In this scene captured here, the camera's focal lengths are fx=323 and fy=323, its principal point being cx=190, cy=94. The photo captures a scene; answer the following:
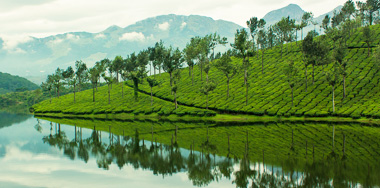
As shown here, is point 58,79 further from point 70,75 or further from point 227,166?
point 227,166

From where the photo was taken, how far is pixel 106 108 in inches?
4370

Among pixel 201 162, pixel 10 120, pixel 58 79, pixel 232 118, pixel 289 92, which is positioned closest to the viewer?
pixel 201 162

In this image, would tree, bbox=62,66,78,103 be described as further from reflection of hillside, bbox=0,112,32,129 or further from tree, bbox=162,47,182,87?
tree, bbox=162,47,182,87

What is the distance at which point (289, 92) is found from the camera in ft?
330

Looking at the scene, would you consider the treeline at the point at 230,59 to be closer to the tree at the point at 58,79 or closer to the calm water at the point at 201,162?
the tree at the point at 58,79

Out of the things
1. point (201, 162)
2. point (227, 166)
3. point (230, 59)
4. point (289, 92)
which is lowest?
point (201, 162)

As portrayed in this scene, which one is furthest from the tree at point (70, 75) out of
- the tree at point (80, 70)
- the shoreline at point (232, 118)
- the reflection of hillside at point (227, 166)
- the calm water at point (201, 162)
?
the reflection of hillside at point (227, 166)

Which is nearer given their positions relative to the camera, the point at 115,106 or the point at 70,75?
the point at 115,106

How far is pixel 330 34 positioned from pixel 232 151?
120138 mm

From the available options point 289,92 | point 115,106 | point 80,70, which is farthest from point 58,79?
point 289,92

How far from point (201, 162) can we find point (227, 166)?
11.5 ft

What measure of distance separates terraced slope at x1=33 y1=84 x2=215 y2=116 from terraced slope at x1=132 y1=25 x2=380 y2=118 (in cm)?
634

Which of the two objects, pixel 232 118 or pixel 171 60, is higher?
pixel 171 60

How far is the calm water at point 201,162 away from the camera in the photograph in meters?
28.5
